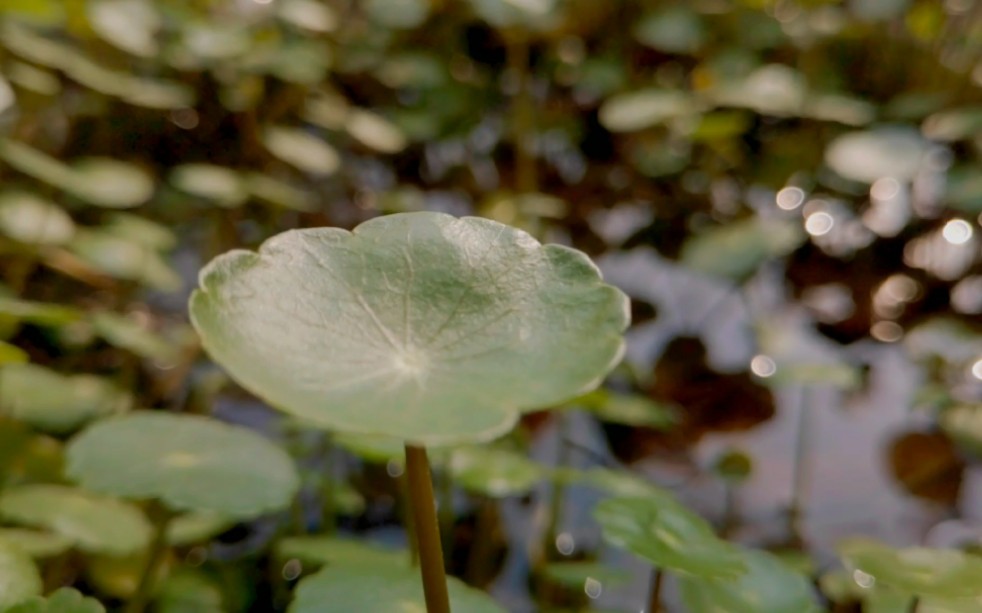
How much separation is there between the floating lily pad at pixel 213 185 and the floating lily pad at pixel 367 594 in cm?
76

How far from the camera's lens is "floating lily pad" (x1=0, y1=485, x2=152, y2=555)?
2.23 feet

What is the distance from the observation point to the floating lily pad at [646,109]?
136cm

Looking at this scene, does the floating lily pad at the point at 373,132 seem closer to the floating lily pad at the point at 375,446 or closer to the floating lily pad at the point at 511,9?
the floating lily pad at the point at 511,9

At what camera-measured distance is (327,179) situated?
1768mm

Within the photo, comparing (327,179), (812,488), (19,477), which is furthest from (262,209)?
(812,488)

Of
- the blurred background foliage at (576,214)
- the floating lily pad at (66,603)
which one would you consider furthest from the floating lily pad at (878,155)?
the floating lily pad at (66,603)

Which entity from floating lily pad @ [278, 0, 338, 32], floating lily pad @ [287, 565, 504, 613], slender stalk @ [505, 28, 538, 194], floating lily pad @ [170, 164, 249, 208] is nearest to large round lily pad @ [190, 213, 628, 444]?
floating lily pad @ [287, 565, 504, 613]

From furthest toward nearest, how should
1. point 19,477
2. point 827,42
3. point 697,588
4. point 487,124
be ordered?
point 487,124, point 827,42, point 19,477, point 697,588

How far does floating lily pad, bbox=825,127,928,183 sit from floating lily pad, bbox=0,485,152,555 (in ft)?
3.28

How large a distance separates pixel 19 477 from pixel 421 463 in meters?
0.60

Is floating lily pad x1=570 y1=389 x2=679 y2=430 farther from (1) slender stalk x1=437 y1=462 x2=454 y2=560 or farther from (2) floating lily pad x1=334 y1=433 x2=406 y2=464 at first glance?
(2) floating lily pad x1=334 y1=433 x2=406 y2=464

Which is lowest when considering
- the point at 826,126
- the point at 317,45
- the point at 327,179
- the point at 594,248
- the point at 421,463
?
the point at 327,179

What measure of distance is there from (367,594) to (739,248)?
0.84 metres

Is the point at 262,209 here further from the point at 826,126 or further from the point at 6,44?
the point at 826,126
